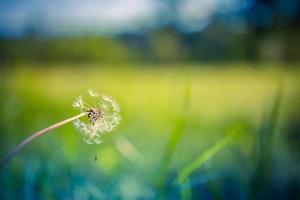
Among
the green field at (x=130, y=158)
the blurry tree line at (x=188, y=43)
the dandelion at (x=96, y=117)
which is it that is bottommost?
the dandelion at (x=96, y=117)

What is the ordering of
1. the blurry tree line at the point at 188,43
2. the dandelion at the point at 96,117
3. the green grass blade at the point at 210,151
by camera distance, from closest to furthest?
the dandelion at the point at 96,117 < the green grass blade at the point at 210,151 < the blurry tree line at the point at 188,43

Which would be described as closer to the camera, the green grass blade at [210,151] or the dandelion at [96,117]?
the dandelion at [96,117]

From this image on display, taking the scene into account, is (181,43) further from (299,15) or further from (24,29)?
(24,29)

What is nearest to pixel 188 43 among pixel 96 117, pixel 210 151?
pixel 210 151

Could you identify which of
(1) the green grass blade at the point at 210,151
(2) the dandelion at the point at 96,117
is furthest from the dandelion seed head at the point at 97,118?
(1) the green grass blade at the point at 210,151

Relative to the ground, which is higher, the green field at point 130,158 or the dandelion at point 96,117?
the green field at point 130,158

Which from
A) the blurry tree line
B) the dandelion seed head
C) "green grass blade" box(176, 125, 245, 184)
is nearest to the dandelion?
the dandelion seed head

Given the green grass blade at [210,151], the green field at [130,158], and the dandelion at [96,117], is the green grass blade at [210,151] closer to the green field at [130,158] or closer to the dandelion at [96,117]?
the green field at [130,158]
